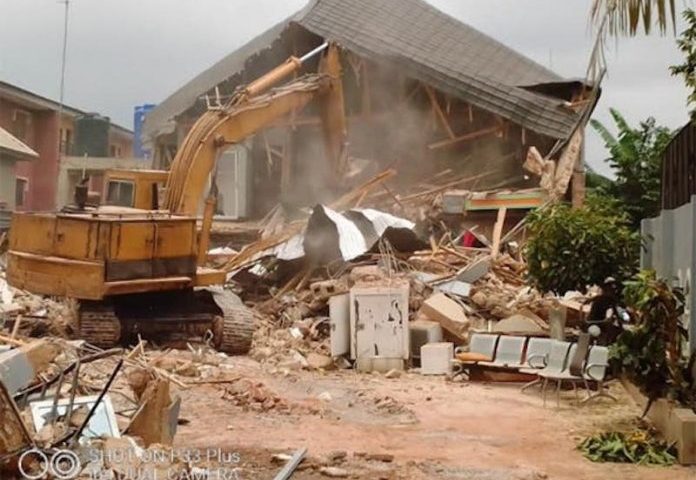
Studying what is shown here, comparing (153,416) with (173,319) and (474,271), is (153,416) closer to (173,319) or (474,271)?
(173,319)

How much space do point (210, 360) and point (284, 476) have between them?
232 inches

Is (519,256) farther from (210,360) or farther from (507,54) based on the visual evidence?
(507,54)

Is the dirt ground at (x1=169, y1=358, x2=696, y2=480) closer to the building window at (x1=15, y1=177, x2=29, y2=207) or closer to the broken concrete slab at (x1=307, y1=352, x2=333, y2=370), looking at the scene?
the broken concrete slab at (x1=307, y1=352, x2=333, y2=370)

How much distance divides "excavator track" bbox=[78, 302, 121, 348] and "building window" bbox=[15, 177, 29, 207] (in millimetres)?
23307

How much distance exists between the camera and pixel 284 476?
22.4ft

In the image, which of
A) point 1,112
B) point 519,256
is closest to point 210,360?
point 519,256

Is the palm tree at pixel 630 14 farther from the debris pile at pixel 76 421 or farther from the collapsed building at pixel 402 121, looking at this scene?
the collapsed building at pixel 402 121

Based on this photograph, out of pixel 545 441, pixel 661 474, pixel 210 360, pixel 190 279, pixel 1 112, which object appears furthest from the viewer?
pixel 1 112

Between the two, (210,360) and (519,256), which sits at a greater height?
(519,256)

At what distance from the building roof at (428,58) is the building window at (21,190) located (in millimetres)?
8190

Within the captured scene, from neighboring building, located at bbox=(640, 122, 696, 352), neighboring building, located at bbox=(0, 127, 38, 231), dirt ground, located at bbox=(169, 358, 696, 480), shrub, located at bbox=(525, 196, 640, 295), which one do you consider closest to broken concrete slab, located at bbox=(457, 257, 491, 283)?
shrub, located at bbox=(525, 196, 640, 295)

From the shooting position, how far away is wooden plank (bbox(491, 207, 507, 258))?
18453 mm

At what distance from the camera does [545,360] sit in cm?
1173

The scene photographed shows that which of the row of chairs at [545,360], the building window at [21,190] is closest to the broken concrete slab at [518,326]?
the row of chairs at [545,360]
